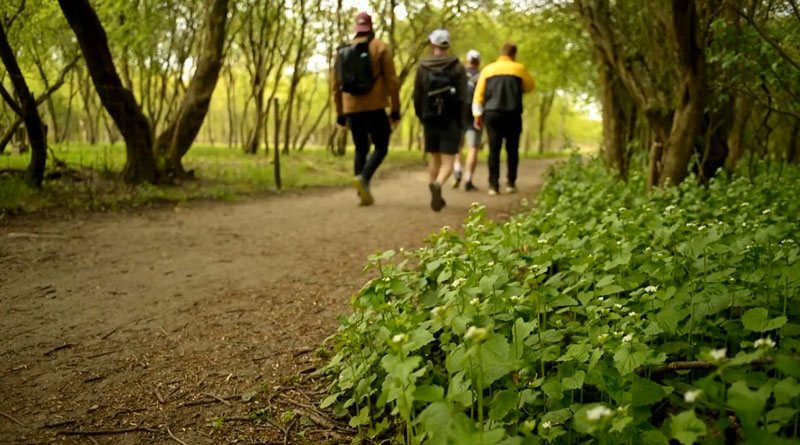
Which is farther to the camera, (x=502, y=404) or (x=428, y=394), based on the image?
(x=502, y=404)

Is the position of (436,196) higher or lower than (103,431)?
higher

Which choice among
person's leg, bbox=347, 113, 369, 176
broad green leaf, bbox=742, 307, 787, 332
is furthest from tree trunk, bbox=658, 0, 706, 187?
person's leg, bbox=347, 113, 369, 176

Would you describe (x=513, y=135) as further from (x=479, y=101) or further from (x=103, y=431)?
(x=103, y=431)

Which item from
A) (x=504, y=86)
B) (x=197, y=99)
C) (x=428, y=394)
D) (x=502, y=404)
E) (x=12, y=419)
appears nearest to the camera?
(x=428, y=394)

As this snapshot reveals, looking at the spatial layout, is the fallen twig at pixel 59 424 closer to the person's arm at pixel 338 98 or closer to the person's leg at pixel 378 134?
the person's leg at pixel 378 134

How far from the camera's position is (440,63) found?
7637 mm

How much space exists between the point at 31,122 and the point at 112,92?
49.5 inches

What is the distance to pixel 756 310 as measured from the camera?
7.11 feet

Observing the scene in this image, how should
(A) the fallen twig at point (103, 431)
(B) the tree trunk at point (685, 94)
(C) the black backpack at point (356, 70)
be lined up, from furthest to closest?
(C) the black backpack at point (356, 70)
(B) the tree trunk at point (685, 94)
(A) the fallen twig at point (103, 431)

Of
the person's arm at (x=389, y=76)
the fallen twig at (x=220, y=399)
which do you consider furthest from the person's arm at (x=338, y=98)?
the fallen twig at (x=220, y=399)

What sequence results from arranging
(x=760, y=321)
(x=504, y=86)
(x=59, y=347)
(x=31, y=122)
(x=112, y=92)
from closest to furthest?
1. (x=760, y=321)
2. (x=59, y=347)
3. (x=31, y=122)
4. (x=112, y=92)
5. (x=504, y=86)

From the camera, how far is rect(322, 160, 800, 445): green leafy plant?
65.7 inches

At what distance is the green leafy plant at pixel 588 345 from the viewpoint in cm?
167

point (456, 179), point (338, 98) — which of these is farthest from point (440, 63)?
point (456, 179)
